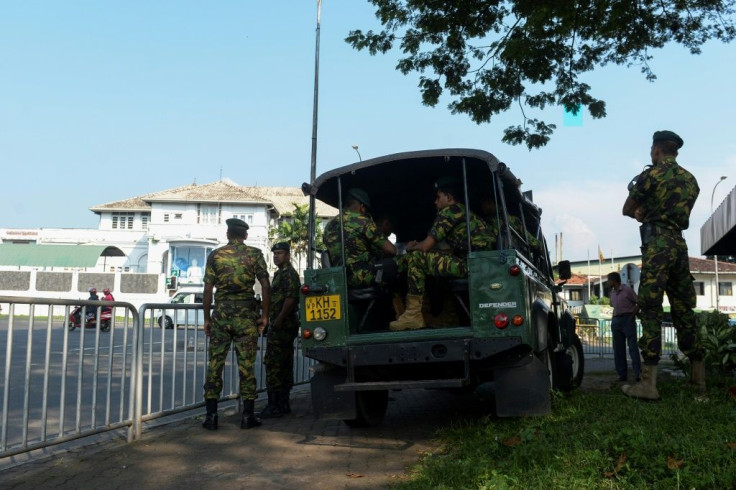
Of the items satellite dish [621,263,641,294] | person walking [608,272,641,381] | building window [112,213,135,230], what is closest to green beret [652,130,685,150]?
person walking [608,272,641,381]

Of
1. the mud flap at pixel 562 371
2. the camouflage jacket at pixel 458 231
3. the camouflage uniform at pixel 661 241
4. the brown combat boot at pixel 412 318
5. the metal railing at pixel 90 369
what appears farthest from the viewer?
the mud flap at pixel 562 371

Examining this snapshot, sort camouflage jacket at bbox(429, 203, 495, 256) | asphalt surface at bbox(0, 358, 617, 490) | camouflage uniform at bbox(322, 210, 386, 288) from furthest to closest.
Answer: camouflage uniform at bbox(322, 210, 386, 288)
camouflage jacket at bbox(429, 203, 495, 256)
asphalt surface at bbox(0, 358, 617, 490)

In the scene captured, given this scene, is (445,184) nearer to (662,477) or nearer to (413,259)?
(413,259)

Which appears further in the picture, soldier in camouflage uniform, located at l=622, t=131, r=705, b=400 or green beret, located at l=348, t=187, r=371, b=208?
green beret, located at l=348, t=187, r=371, b=208

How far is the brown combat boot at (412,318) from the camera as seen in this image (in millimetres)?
5844

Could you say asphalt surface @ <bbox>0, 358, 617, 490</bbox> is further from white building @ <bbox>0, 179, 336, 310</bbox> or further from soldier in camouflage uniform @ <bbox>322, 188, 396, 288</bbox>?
white building @ <bbox>0, 179, 336, 310</bbox>

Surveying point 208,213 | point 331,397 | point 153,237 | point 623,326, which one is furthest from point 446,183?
point 208,213

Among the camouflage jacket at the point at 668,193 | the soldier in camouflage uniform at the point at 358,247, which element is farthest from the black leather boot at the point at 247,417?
the camouflage jacket at the point at 668,193

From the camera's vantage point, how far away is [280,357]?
7543mm

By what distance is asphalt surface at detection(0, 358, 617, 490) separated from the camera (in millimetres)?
4547

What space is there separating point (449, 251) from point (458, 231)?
0.20 metres

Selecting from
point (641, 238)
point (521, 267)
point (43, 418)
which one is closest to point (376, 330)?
point (521, 267)

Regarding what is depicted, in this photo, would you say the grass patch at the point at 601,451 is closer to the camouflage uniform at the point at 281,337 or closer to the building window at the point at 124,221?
the camouflage uniform at the point at 281,337

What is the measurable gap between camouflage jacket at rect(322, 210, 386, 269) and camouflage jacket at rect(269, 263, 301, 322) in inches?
54.5
